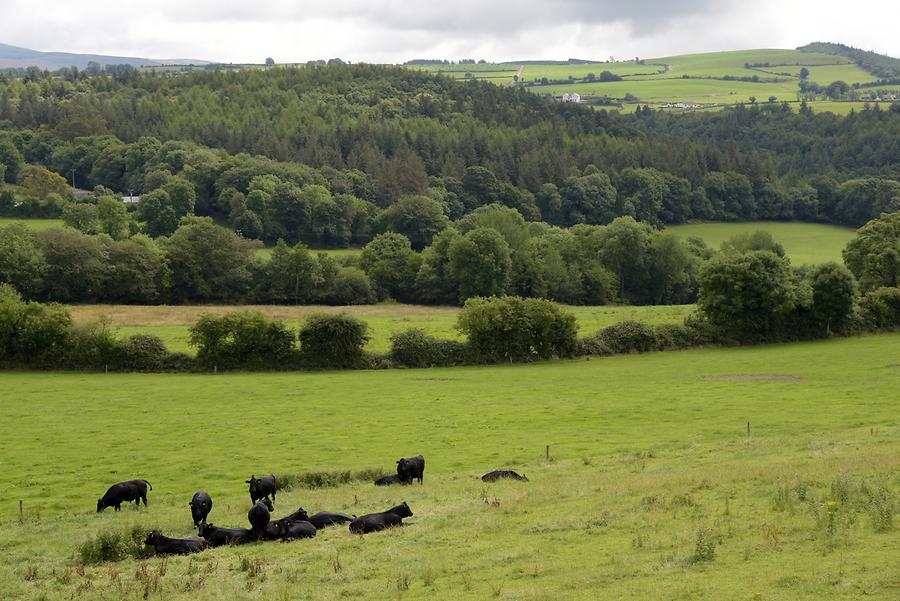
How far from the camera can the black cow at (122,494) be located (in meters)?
30.1

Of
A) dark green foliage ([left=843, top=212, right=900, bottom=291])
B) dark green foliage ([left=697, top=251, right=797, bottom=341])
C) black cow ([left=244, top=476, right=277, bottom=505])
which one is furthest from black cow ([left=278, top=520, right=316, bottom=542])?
dark green foliage ([left=843, top=212, right=900, bottom=291])

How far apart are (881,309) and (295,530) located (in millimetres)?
66691

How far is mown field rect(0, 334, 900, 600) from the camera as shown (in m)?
18.8

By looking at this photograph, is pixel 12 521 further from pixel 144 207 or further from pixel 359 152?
pixel 359 152

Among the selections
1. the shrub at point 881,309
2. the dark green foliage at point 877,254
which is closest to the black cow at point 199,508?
the shrub at point 881,309

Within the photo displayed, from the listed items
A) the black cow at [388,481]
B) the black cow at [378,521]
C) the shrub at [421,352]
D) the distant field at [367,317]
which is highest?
the distant field at [367,317]

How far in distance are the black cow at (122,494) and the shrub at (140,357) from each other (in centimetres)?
3691

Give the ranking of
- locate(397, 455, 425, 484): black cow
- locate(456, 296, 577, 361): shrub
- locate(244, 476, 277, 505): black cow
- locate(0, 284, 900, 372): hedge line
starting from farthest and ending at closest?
locate(456, 296, 577, 361): shrub
locate(0, 284, 900, 372): hedge line
locate(397, 455, 425, 484): black cow
locate(244, 476, 277, 505): black cow

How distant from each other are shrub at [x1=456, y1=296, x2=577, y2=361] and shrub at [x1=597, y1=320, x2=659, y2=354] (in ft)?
10.9

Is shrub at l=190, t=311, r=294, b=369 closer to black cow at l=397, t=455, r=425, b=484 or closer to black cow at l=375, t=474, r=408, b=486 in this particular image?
black cow at l=375, t=474, r=408, b=486

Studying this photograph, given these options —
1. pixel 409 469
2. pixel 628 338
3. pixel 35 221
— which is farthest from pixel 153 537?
pixel 35 221

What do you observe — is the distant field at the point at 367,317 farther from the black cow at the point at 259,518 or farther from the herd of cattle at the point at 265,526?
the black cow at the point at 259,518

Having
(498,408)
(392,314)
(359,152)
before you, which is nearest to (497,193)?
(359,152)

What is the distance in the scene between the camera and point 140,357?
66.3m
